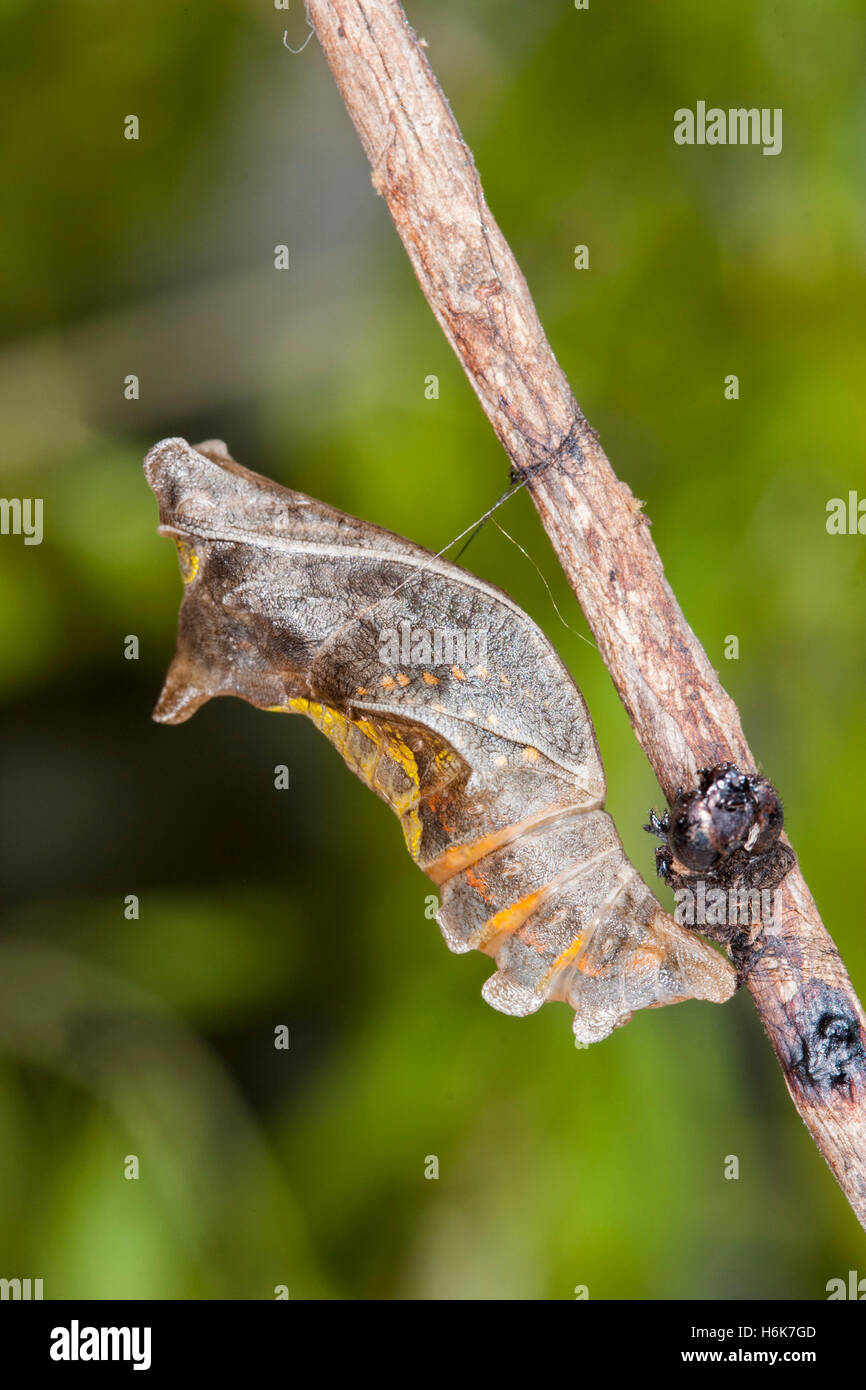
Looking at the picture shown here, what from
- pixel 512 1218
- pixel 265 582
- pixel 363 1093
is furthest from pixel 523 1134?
pixel 265 582

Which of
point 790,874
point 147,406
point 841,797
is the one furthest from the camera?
point 147,406

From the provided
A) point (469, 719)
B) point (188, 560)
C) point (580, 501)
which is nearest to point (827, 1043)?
point (469, 719)

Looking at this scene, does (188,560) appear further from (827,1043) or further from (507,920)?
(827,1043)

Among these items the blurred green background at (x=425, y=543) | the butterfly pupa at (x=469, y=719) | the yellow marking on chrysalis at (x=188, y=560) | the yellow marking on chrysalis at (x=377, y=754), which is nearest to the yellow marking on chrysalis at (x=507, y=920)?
the butterfly pupa at (x=469, y=719)

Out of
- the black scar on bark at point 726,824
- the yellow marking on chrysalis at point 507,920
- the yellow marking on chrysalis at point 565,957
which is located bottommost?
the yellow marking on chrysalis at point 565,957

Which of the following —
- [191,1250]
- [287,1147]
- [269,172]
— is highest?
[269,172]

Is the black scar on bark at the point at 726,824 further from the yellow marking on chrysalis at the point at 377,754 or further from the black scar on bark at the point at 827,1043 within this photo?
the yellow marking on chrysalis at the point at 377,754

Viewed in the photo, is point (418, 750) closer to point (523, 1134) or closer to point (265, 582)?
point (265, 582)
